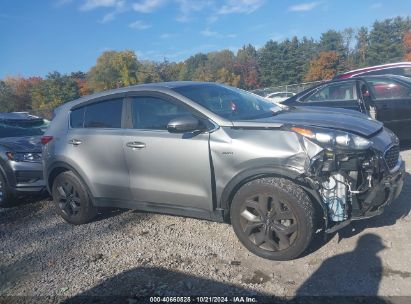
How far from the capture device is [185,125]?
3879 mm

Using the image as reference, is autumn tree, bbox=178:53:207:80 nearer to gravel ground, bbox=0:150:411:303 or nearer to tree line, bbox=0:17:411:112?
tree line, bbox=0:17:411:112

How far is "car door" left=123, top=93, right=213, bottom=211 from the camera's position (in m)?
3.98

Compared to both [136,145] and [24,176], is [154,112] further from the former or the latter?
[24,176]

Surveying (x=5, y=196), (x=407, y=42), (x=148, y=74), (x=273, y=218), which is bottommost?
(x=5, y=196)

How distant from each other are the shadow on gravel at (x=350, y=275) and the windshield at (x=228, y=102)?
5.49 ft

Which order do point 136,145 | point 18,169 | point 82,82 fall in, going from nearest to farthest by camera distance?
point 136,145 → point 18,169 → point 82,82

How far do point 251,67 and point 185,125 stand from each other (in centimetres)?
7981

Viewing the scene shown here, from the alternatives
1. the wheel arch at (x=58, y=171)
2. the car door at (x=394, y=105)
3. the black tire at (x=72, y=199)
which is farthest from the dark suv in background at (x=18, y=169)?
the car door at (x=394, y=105)

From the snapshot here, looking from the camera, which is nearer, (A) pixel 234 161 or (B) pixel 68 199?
(A) pixel 234 161

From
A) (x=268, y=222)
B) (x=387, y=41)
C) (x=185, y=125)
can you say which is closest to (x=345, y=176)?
(x=268, y=222)

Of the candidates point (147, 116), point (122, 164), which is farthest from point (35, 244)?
point (147, 116)

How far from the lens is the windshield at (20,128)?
7338mm

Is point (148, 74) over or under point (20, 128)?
over

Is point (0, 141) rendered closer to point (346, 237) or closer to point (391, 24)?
point (346, 237)
